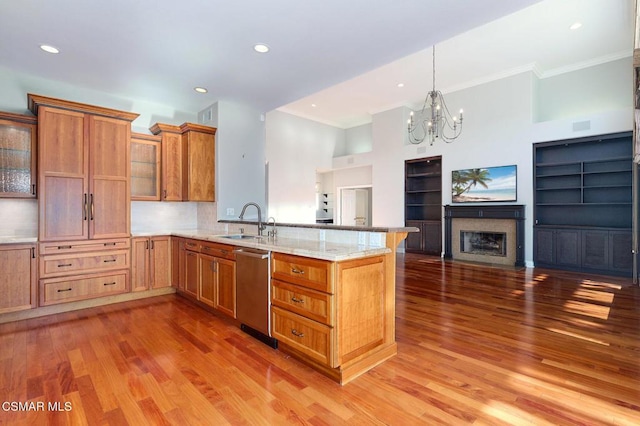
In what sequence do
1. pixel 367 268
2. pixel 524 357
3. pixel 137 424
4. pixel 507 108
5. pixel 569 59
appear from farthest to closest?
pixel 507 108 < pixel 569 59 < pixel 524 357 < pixel 367 268 < pixel 137 424

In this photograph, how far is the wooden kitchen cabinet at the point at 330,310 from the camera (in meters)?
2.08

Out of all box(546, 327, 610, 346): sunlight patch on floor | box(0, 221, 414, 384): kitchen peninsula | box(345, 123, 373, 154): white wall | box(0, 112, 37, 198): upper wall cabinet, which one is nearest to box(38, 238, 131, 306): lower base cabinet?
box(0, 112, 37, 198): upper wall cabinet

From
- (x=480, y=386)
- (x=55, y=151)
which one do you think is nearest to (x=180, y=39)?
(x=55, y=151)

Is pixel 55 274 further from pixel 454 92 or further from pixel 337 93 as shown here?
pixel 454 92

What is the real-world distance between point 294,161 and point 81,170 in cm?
612

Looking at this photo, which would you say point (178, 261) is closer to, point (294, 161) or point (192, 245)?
point (192, 245)

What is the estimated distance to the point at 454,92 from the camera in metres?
7.32

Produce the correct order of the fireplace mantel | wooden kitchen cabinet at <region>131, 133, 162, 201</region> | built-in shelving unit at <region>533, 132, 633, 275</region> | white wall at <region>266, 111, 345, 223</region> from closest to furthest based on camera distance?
wooden kitchen cabinet at <region>131, 133, 162, 201</region>
built-in shelving unit at <region>533, 132, 633, 275</region>
the fireplace mantel
white wall at <region>266, 111, 345, 223</region>

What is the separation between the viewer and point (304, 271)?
228cm

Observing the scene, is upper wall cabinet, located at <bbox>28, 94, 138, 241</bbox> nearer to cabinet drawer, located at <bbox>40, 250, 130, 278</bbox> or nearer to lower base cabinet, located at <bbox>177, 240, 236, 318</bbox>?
cabinet drawer, located at <bbox>40, 250, 130, 278</bbox>

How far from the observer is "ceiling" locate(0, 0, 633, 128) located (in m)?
2.48

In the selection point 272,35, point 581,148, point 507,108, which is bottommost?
point 581,148

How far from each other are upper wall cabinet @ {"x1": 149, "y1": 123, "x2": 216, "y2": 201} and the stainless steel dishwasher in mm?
2050

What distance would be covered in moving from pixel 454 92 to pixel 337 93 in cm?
278
